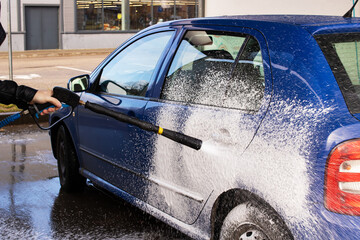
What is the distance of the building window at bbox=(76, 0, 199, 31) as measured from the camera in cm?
3034

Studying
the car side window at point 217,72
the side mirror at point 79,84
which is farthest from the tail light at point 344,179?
the side mirror at point 79,84

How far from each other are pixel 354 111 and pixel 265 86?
546 millimetres

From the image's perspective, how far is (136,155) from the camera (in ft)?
13.9

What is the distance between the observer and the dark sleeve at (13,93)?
3.29 metres

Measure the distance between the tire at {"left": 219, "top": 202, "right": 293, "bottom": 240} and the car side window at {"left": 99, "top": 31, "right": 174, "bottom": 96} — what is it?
1372 mm

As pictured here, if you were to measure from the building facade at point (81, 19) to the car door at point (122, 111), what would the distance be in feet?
74.1

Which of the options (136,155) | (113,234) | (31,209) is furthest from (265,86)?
(31,209)

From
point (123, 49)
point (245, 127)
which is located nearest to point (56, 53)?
point (123, 49)

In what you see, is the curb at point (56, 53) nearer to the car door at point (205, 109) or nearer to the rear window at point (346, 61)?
the car door at point (205, 109)

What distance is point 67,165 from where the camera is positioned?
5.66 metres

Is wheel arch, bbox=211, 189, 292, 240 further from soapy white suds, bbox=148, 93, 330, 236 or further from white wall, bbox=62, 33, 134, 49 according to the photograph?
→ white wall, bbox=62, 33, 134, 49

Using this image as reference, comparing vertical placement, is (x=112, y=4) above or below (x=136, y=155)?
above

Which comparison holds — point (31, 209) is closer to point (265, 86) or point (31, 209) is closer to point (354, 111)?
point (265, 86)

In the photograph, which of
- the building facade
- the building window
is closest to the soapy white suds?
the building facade
